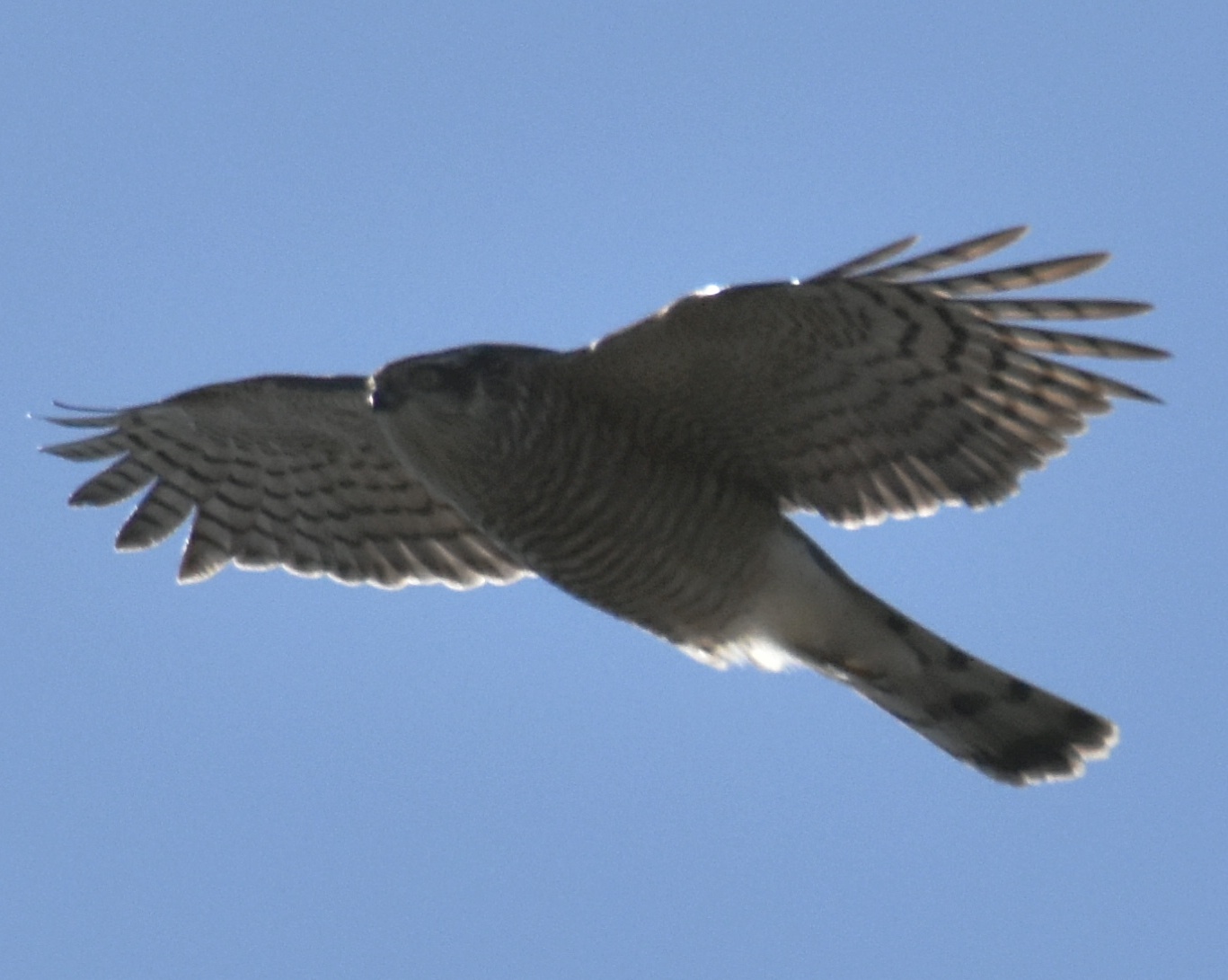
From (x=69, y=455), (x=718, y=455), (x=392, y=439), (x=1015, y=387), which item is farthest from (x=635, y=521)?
(x=69, y=455)

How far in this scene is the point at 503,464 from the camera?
300 inches

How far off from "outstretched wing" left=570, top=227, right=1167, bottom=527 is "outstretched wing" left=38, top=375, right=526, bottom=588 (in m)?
1.53

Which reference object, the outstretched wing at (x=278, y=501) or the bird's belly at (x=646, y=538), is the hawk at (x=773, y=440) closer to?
the bird's belly at (x=646, y=538)

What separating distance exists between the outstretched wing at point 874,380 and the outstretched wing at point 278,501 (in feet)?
5.02

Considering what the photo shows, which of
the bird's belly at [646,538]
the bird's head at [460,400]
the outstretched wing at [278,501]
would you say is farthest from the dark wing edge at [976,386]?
the outstretched wing at [278,501]

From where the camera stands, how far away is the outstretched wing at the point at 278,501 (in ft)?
29.5

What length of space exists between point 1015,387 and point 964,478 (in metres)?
0.40

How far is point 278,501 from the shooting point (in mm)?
9234

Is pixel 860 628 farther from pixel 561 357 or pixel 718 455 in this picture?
pixel 561 357

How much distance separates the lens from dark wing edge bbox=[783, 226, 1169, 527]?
24.4 feet

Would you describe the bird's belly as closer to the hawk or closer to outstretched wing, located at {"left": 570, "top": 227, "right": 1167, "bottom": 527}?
the hawk

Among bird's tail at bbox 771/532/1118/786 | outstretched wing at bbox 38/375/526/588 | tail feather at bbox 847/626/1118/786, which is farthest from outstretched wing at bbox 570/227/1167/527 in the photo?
outstretched wing at bbox 38/375/526/588

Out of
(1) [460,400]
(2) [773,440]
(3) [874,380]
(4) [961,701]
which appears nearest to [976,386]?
(3) [874,380]

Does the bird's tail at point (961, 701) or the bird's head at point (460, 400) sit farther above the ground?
the bird's head at point (460, 400)
